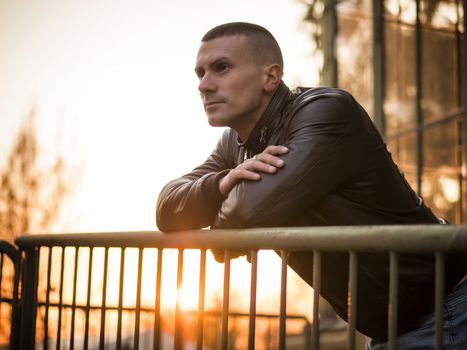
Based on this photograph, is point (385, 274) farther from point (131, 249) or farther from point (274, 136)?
point (131, 249)

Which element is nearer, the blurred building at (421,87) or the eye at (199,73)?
the eye at (199,73)

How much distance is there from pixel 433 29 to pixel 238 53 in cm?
740

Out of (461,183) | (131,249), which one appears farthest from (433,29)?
(131,249)

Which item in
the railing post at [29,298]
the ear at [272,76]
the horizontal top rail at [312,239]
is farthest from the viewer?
the railing post at [29,298]

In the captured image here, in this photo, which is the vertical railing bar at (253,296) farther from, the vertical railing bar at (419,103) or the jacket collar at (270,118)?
the vertical railing bar at (419,103)

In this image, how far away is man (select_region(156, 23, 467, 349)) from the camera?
82.4 inches

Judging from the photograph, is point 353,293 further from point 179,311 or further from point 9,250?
point 9,250

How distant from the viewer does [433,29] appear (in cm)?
915

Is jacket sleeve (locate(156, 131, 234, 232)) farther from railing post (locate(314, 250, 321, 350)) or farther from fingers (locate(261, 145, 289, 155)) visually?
railing post (locate(314, 250, 321, 350))

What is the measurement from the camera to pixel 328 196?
2150 millimetres

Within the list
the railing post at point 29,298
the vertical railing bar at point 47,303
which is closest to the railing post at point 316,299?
Result: the vertical railing bar at point 47,303

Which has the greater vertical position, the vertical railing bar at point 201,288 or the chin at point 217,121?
the chin at point 217,121

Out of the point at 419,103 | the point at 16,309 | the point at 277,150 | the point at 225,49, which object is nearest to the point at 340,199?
the point at 277,150

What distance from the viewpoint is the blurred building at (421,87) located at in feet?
27.8
